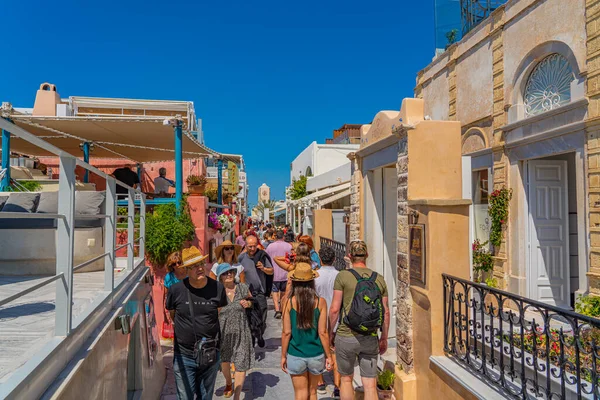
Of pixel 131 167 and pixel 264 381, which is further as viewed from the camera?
pixel 131 167

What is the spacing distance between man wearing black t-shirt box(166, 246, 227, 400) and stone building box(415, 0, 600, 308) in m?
4.02

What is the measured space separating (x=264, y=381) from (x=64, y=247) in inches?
165

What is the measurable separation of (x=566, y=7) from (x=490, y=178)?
3387mm

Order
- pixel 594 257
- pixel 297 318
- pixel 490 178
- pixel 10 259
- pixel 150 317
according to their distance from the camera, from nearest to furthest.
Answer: pixel 297 318
pixel 10 259
pixel 150 317
pixel 594 257
pixel 490 178

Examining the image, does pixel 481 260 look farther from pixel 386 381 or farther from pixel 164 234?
pixel 164 234

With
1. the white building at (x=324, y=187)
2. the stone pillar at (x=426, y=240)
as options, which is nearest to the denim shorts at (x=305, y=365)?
the stone pillar at (x=426, y=240)

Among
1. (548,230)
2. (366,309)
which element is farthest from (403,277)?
(548,230)

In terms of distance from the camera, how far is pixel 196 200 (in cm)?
834

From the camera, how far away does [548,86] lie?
24.3 feet

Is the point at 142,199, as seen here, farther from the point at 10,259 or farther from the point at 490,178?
the point at 490,178

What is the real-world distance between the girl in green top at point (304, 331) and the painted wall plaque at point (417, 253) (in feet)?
4.05

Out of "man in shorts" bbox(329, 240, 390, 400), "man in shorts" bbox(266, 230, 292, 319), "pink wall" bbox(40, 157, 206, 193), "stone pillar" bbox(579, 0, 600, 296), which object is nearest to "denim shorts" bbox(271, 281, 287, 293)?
"man in shorts" bbox(266, 230, 292, 319)

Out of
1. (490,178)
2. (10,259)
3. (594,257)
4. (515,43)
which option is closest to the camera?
(10,259)

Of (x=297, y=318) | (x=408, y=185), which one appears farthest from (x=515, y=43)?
(x=297, y=318)
